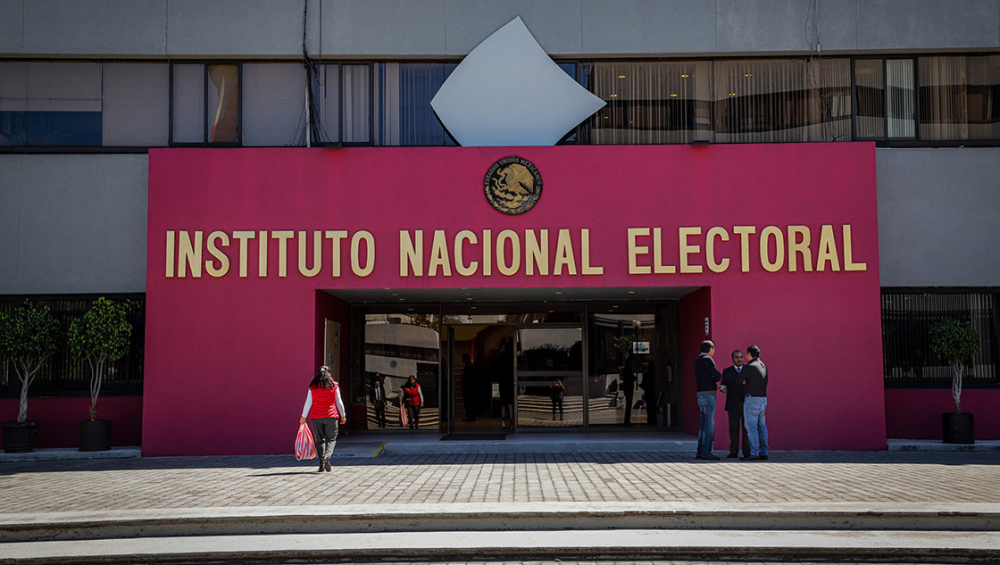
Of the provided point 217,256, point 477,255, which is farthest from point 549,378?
point 217,256

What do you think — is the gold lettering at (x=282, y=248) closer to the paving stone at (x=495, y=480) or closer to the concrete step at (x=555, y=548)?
the paving stone at (x=495, y=480)

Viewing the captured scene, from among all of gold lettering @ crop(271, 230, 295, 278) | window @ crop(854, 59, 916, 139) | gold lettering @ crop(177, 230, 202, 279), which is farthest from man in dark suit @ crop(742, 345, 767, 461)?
gold lettering @ crop(177, 230, 202, 279)

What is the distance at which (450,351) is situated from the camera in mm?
17172

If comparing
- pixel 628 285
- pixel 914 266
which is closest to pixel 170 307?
pixel 628 285

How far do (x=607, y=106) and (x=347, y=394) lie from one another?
25.2 ft

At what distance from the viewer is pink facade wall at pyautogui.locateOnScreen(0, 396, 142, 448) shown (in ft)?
50.1

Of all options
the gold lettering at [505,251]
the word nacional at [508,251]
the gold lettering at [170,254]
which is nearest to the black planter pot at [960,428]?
the word nacional at [508,251]

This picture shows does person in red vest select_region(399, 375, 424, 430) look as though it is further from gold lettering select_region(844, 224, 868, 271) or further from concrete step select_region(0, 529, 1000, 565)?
concrete step select_region(0, 529, 1000, 565)

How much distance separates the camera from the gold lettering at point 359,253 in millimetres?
14500

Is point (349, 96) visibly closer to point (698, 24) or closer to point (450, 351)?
point (450, 351)

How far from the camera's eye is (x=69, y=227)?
51.8 ft

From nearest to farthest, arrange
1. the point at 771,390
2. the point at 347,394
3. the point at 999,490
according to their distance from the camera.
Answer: the point at 999,490, the point at 771,390, the point at 347,394

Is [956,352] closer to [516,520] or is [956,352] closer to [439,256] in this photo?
[439,256]

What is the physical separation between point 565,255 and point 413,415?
4.93 m
